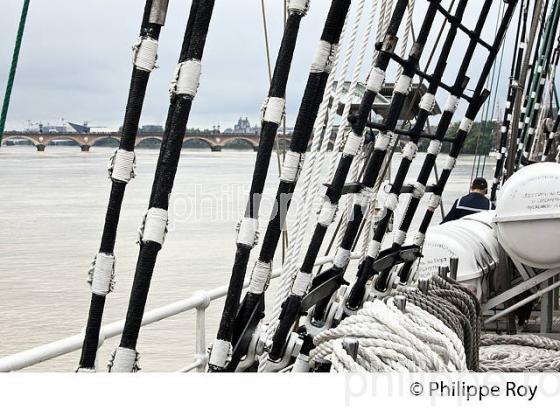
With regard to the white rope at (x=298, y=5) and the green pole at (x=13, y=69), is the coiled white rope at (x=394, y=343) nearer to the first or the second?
the white rope at (x=298, y=5)

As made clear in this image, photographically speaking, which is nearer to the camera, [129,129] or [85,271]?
[129,129]

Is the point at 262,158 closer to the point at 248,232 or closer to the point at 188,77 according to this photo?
the point at 248,232

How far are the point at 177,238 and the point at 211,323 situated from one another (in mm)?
11758

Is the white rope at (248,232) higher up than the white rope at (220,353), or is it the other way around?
the white rope at (248,232)

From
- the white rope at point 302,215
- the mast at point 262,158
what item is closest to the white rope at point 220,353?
the mast at point 262,158

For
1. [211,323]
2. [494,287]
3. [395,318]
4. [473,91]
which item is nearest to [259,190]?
[395,318]

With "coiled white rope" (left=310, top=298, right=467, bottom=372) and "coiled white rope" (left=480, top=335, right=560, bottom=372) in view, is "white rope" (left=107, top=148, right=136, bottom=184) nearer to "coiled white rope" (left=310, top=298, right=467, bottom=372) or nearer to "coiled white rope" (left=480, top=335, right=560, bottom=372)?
"coiled white rope" (left=310, top=298, right=467, bottom=372)

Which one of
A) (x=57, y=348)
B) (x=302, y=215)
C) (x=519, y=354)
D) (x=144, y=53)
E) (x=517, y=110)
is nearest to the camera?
(x=144, y=53)

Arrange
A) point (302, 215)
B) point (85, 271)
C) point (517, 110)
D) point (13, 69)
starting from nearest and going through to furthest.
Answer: point (13, 69)
point (302, 215)
point (517, 110)
point (85, 271)

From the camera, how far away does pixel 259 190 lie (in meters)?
2.13

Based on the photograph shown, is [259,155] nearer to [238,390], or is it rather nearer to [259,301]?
[259,301]

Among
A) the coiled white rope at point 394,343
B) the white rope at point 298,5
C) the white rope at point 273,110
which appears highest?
the white rope at point 298,5

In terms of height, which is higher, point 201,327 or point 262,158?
point 262,158

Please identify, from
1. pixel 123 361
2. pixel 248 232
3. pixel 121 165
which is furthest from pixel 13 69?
pixel 123 361
